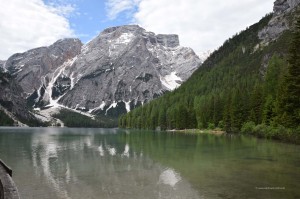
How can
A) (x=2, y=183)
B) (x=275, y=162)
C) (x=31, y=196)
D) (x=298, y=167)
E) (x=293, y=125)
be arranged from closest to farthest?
(x=2, y=183) → (x=31, y=196) → (x=298, y=167) → (x=275, y=162) → (x=293, y=125)

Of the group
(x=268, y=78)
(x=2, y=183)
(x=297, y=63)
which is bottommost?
(x=2, y=183)

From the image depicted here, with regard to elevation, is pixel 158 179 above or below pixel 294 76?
below

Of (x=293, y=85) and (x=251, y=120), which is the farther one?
(x=251, y=120)

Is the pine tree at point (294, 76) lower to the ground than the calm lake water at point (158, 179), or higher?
higher

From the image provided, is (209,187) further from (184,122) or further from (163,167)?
(184,122)

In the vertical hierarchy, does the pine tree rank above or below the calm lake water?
above

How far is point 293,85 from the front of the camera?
4975 cm

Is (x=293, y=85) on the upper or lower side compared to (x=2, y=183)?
upper

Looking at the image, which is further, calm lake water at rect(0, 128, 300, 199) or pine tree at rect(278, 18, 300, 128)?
pine tree at rect(278, 18, 300, 128)

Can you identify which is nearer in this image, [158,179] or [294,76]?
[158,179]

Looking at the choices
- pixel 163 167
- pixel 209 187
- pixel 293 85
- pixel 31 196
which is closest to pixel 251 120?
pixel 293 85

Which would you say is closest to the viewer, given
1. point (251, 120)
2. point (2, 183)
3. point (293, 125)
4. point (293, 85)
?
point (2, 183)

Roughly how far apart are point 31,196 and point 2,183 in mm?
12586

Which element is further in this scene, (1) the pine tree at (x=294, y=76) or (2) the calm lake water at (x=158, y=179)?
(1) the pine tree at (x=294, y=76)
